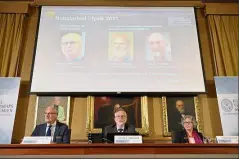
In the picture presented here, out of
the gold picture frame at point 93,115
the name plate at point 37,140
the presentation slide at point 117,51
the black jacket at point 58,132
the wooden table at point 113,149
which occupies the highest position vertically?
the presentation slide at point 117,51

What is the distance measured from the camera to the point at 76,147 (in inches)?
111

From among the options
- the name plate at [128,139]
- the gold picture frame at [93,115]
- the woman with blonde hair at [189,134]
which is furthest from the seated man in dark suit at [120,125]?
the woman with blonde hair at [189,134]

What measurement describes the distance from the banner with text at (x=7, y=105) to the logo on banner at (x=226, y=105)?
212 centimetres

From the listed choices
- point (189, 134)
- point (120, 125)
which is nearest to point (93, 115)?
point (120, 125)

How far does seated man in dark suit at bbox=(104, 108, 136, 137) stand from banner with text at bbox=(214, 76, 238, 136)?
918 mm

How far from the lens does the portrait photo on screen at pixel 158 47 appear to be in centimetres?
360

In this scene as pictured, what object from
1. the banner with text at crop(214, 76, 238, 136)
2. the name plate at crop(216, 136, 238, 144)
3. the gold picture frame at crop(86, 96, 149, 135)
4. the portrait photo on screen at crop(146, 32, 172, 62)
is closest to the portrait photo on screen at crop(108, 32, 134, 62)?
the portrait photo on screen at crop(146, 32, 172, 62)

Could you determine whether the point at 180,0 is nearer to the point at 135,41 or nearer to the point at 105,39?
the point at 135,41

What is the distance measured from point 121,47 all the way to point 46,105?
106 cm

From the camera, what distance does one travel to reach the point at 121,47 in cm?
366

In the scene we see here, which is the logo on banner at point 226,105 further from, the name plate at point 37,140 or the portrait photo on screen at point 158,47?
the name plate at point 37,140

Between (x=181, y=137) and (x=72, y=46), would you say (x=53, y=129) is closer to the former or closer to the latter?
(x=72, y=46)

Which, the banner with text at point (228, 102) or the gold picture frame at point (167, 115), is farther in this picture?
the gold picture frame at point (167, 115)

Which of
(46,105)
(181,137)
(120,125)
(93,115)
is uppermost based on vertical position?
(46,105)
